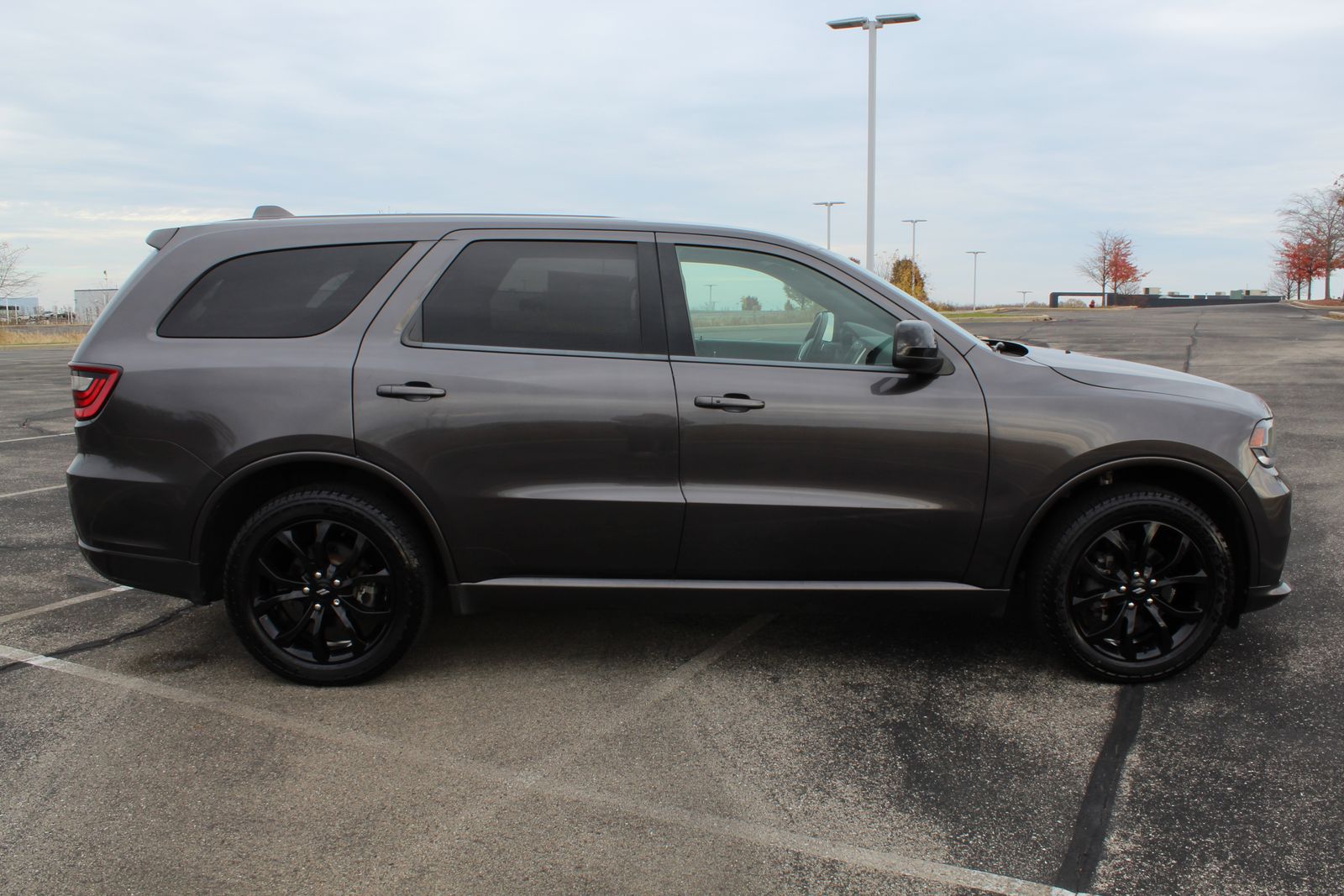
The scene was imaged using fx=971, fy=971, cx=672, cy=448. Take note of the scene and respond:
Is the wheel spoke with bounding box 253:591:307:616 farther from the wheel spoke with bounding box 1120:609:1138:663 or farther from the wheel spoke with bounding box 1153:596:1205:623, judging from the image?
the wheel spoke with bounding box 1153:596:1205:623

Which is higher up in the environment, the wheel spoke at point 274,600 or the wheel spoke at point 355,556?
the wheel spoke at point 355,556

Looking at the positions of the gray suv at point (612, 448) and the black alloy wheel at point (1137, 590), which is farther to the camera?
the black alloy wheel at point (1137, 590)

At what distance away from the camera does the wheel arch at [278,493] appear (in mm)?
3643

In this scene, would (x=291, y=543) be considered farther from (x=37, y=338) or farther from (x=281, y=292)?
(x=37, y=338)

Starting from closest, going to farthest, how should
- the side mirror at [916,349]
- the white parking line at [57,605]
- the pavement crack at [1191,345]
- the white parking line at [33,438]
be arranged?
the side mirror at [916,349] → the white parking line at [57,605] → the white parking line at [33,438] → the pavement crack at [1191,345]

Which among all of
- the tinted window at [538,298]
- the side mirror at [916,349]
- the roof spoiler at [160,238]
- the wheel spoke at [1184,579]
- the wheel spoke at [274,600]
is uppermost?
the roof spoiler at [160,238]

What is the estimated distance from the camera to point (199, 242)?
385 centimetres

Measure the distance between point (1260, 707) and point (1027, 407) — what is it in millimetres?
1375

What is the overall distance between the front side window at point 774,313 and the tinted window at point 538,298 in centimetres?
26

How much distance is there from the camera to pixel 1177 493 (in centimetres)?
382

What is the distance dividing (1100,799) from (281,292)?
3.38 meters

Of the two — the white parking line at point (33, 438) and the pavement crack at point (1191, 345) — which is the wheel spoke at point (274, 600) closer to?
the white parking line at point (33, 438)

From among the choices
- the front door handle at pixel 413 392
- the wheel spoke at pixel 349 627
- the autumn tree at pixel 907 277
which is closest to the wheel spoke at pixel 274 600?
the wheel spoke at pixel 349 627

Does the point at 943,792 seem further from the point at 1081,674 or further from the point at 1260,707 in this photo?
the point at 1260,707
